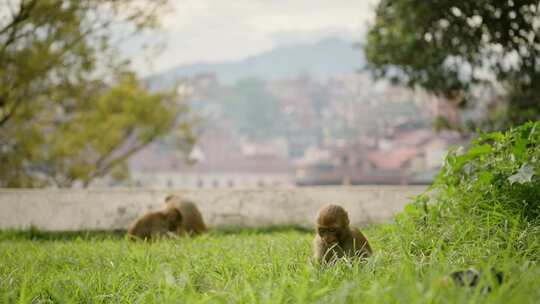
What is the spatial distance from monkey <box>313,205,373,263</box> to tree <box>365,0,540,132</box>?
16.7 ft

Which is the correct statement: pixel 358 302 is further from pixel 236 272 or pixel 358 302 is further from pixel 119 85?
pixel 119 85

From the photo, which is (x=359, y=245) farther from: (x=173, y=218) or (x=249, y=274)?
(x=173, y=218)

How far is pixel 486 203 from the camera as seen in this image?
3.45m

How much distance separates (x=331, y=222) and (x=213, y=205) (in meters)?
3.41

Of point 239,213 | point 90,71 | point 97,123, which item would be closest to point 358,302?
point 239,213

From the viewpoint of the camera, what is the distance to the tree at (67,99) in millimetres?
9344

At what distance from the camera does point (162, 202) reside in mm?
6195

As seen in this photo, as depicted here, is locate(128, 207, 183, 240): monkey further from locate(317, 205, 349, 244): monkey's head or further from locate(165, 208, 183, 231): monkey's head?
locate(317, 205, 349, 244): monkey's head

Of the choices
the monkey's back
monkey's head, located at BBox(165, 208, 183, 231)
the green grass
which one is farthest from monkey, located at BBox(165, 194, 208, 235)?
the monkey's back

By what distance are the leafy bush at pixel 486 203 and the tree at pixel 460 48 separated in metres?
4.06

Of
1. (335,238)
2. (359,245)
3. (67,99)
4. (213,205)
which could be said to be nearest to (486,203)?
(359,245)

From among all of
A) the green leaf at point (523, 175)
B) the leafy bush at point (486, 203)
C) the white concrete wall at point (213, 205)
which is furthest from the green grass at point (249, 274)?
the white concrete wall at point (213, 205)

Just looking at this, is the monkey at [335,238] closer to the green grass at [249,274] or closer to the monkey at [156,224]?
the green grass at [249,274]

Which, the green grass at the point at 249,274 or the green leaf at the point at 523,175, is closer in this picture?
the green grass at the point at 249,274
